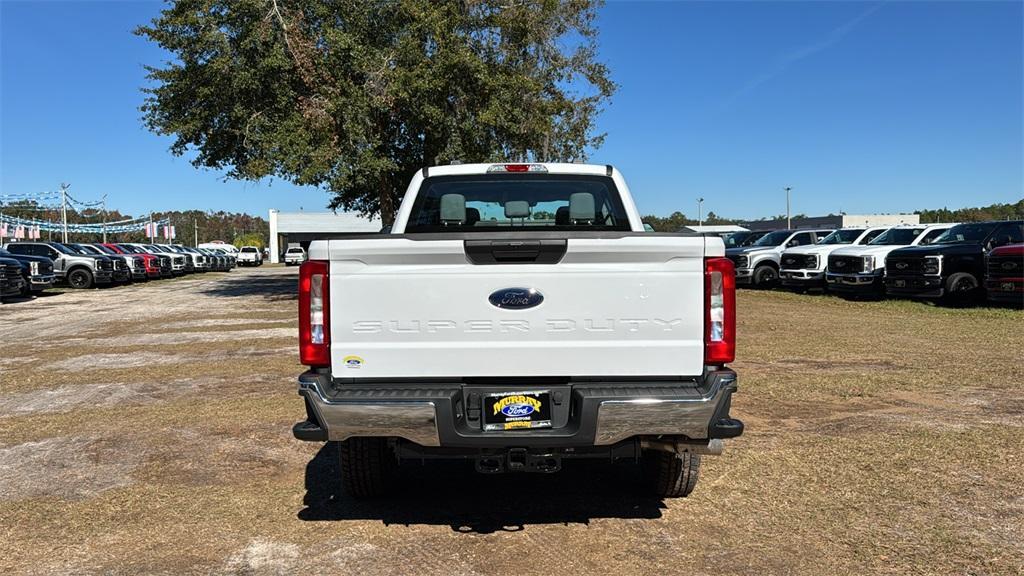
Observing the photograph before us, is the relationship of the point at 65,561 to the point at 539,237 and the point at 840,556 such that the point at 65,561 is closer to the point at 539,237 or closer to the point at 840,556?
the point at 539,237

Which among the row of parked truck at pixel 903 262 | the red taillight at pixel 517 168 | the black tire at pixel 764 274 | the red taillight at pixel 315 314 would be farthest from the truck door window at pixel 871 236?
the red taillight at pixel 315 314

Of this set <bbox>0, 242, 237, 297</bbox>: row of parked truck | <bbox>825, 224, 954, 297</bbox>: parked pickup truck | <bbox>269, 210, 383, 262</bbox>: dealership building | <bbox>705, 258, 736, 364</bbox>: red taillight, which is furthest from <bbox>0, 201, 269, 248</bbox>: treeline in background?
<bbox>705, 258, 736, 364</bbox>: red taillight

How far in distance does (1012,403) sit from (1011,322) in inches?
295

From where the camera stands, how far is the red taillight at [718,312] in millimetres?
3641

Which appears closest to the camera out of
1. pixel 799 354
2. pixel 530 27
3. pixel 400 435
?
pixel 400 435

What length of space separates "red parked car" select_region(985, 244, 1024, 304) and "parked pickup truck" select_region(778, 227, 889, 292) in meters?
5.19

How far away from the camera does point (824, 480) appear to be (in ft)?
16.0

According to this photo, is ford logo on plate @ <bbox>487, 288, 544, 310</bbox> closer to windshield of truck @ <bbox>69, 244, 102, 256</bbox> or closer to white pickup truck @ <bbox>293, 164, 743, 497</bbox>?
white pickup truck @ <bbox>293, 164, 743, 497</bbox>

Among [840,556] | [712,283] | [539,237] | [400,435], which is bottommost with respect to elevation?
[840,556]

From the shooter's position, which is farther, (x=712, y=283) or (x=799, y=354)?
(x=799, y=354)

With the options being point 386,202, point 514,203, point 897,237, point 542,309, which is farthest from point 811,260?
point 542,309

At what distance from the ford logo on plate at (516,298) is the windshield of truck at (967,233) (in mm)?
16187

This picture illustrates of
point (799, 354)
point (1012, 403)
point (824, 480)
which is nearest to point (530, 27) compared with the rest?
point (799, 354)

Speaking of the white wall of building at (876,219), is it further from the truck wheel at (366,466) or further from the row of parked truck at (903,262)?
the truck wheel at (366,466)
